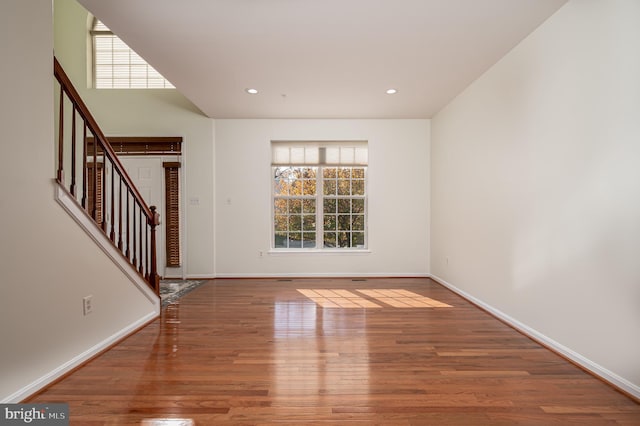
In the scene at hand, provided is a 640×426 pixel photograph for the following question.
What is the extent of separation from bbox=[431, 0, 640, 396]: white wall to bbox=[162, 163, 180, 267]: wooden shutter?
458cm

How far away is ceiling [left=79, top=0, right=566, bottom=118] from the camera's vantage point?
2521 millimetres

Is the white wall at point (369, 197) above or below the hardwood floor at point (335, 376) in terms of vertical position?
above

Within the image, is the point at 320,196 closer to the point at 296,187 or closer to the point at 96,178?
the point at 296,187

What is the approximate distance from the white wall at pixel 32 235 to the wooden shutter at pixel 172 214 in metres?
3.04

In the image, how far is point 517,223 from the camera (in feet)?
10.2

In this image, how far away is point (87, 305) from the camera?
245 centimetres

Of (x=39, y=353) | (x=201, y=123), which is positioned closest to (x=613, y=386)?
(x=39, y=353)

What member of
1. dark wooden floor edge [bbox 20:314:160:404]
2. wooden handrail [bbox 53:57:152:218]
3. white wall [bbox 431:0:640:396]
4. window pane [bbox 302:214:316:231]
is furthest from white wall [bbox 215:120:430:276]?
wooden handrail [bbox 53:57:152:218]

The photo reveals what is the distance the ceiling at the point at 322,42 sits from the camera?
2521 millimetres

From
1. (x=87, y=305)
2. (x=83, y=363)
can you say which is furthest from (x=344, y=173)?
(x=83, y=363)

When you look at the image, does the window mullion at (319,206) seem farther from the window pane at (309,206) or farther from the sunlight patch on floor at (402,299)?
the sunlight patch on floor at (402,299)

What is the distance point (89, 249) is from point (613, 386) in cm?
382

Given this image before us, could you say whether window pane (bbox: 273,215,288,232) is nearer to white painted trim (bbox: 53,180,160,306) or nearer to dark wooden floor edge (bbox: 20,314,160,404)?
white painted trim (bbox: 53,180,160,306)

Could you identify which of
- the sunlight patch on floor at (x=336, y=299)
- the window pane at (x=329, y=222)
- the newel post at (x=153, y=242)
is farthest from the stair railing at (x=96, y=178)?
the window pane at (x=329, y=222)
